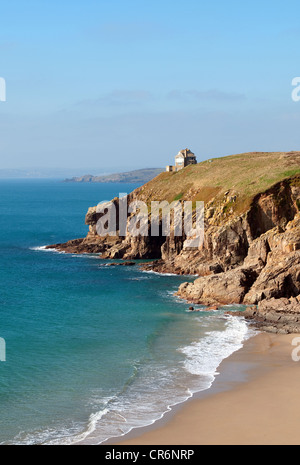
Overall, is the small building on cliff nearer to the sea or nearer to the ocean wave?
the sea

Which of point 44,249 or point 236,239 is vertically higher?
point 236,239

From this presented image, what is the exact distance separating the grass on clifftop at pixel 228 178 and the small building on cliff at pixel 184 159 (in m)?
8.64

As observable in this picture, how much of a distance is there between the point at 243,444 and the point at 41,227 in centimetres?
10632

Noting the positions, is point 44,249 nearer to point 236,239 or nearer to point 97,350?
point 236,239

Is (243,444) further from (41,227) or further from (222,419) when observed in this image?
(41,227)

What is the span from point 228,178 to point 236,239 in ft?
67.7

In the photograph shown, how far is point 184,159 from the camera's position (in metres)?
115

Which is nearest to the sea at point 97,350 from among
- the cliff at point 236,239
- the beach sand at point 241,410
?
the beach sand at point 241,410

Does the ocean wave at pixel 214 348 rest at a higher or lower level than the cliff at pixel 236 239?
lower

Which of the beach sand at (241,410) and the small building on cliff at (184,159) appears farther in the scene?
the small building on cliff at (184,159)

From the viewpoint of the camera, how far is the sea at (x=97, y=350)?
108 feet

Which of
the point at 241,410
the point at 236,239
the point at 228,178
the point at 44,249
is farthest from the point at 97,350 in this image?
the point at 44,249

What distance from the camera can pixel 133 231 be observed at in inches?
3442

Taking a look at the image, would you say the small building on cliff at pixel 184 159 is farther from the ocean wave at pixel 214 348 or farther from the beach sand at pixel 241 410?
the beach sand at pixel 241 410
